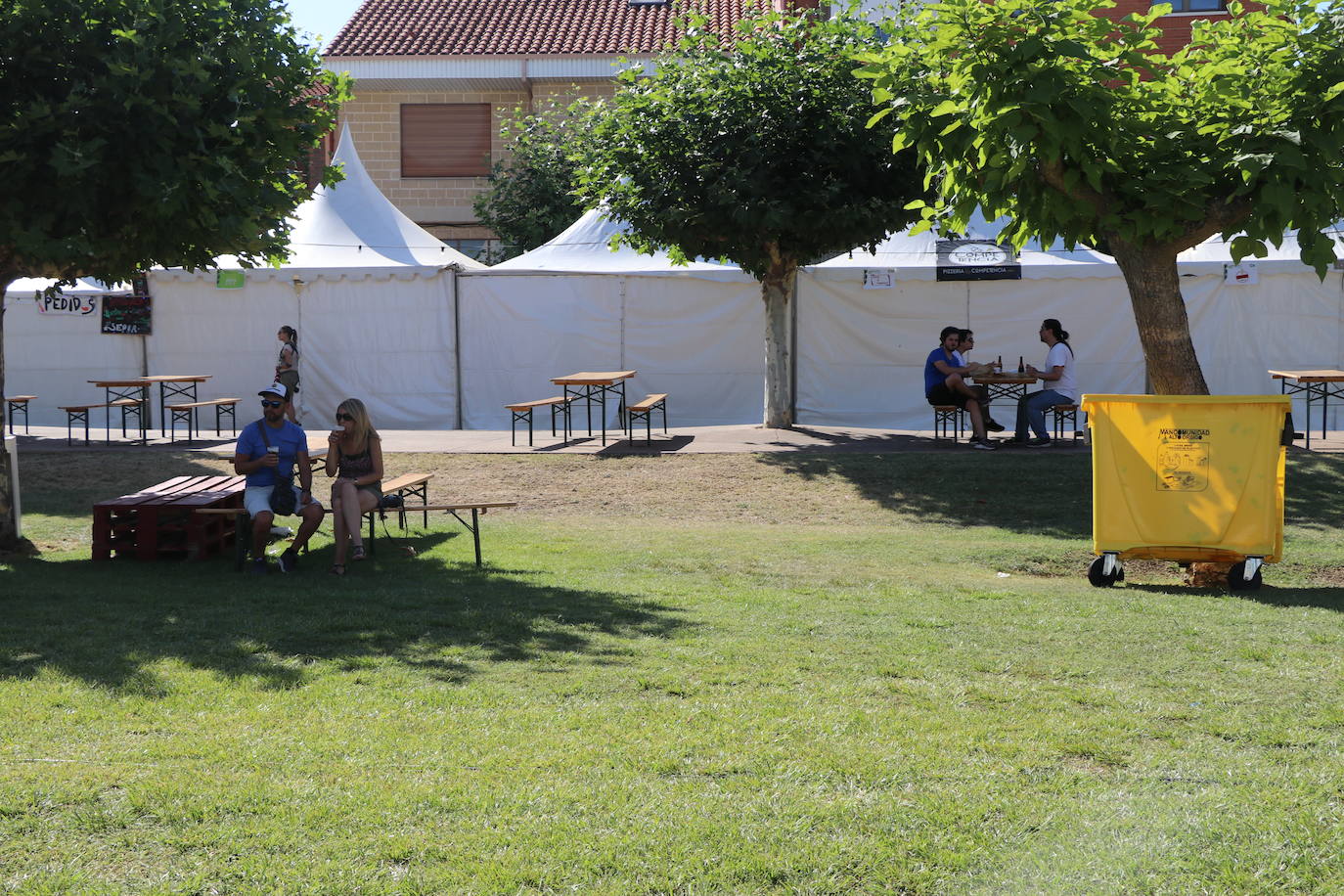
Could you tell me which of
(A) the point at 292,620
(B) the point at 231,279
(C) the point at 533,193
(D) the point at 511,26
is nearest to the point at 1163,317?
(A) the point at 292,620

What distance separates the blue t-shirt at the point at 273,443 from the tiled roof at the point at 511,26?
2167cm

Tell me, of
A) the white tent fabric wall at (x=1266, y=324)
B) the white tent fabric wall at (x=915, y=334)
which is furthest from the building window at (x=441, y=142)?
the white tent fabric wall at (x=1266, y=324)

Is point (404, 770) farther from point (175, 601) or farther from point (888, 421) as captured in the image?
point (888, 421)

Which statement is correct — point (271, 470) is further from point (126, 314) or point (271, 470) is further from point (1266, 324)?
point (1266, 324)

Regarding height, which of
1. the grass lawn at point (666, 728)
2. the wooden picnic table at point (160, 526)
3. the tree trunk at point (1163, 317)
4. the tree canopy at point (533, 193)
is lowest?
the grass lawn at point (666, 728)

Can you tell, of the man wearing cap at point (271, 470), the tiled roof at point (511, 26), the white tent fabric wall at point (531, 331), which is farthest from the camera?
the tiled roof at point (511, 26)

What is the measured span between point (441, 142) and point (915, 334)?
52.1 ft

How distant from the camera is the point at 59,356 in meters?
20.1

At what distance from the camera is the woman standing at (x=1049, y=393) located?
46.6 ft

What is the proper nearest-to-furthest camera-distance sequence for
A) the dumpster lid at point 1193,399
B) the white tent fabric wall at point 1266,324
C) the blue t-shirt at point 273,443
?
the dumpster lid at point 1193,399 < the blue t-shirt at point 273,443 < the white tent fabric wall at point 1266,324

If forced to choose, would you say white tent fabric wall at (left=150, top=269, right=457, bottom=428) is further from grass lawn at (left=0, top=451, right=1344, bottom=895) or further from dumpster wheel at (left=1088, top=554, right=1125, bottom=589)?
dumpster wheel at (left=1088, top=554, right=1125, bottom=589)

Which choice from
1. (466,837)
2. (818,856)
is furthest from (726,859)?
(466,837)

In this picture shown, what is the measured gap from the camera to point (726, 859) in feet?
11.8

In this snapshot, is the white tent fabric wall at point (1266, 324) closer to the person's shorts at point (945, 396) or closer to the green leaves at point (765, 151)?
the person's shorts at point (945, 396)
